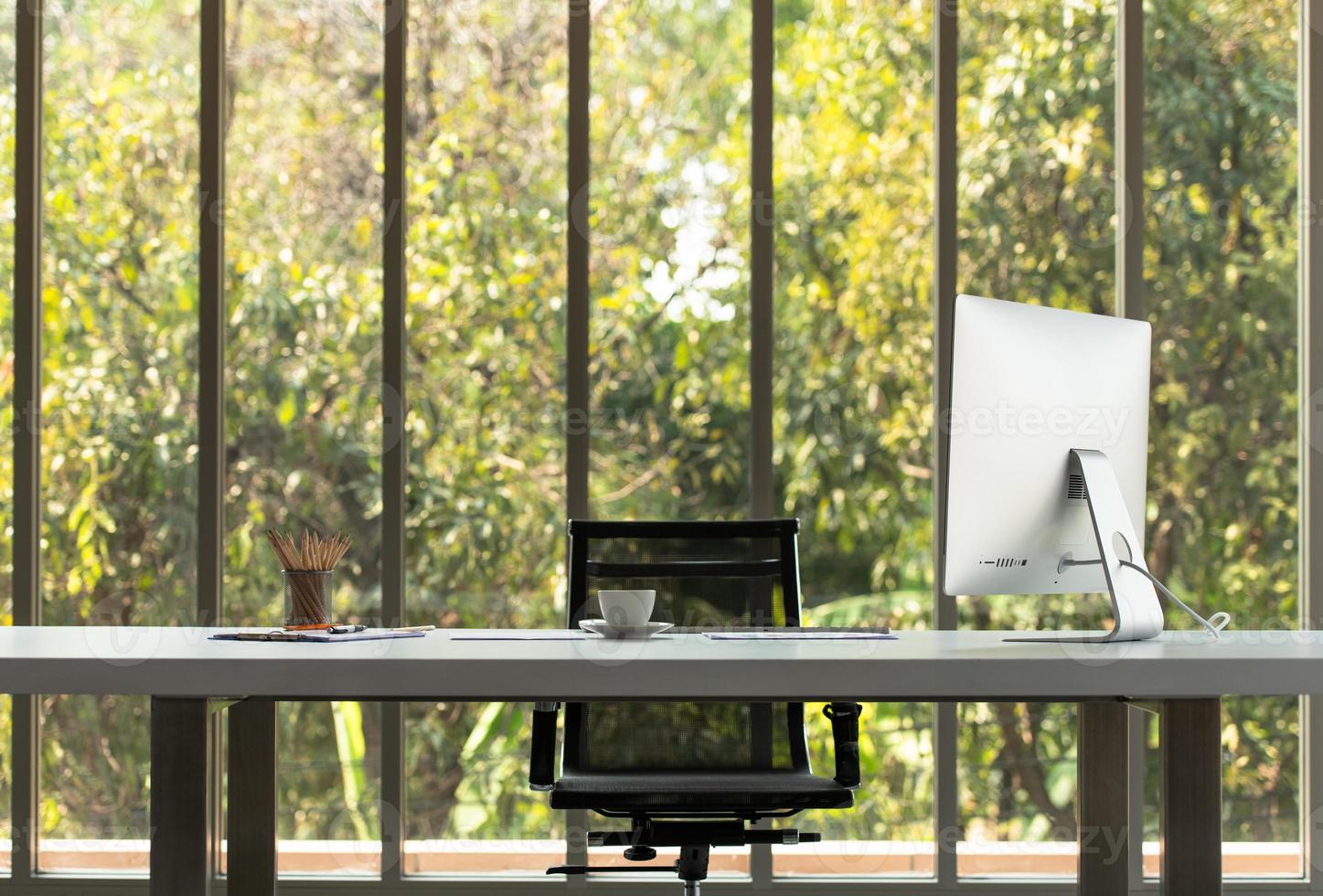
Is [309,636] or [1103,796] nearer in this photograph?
[309,636]

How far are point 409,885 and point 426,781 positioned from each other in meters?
0.24

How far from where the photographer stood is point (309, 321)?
2.81 metres

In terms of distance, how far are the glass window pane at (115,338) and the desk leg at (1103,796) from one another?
2.06 metres

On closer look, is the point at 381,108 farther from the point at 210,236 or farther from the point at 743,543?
the point at 743,543

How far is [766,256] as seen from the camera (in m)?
2.77

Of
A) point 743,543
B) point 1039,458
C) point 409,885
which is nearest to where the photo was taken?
point 1039,458

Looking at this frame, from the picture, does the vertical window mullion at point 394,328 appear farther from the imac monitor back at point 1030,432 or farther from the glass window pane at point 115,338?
the imac monitor back at point 1030,432

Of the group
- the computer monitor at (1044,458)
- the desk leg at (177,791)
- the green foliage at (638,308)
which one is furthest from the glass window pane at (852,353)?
the desk leg at (177,791)

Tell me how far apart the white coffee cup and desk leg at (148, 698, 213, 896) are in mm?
596

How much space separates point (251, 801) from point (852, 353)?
5.47ft

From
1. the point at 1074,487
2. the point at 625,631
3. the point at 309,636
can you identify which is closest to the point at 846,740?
the point at 625,631

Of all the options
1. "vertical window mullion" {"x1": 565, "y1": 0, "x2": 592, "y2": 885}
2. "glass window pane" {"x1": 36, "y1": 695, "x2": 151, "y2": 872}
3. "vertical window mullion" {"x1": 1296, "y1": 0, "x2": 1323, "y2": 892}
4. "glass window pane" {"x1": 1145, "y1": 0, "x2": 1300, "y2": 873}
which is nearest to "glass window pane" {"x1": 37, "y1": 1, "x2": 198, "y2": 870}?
"glass window pane" {"x1": 36, "y1": 695, "x2": 151, "y2": 872}

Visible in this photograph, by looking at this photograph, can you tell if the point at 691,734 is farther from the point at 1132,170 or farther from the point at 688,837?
the point at 1132,170

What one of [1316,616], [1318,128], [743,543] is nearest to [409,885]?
[743,543]
